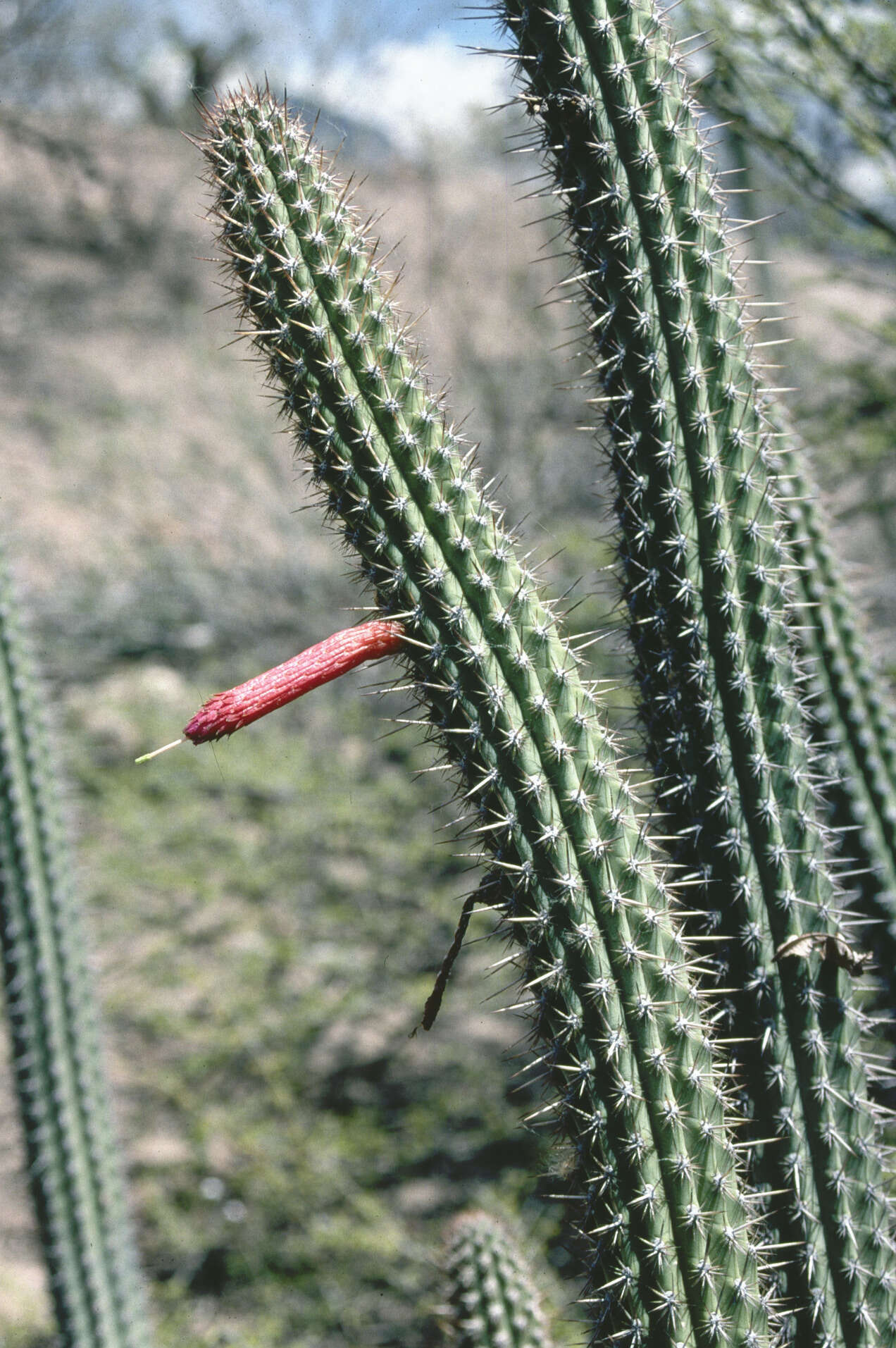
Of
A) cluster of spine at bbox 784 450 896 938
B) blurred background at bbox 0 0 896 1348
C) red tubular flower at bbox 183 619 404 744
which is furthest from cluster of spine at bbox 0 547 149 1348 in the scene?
cluster of spine at bbox 784 450 896 938

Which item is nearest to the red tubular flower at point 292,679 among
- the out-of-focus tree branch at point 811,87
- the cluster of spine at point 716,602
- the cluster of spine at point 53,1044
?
the cluster of spine at point 716,602

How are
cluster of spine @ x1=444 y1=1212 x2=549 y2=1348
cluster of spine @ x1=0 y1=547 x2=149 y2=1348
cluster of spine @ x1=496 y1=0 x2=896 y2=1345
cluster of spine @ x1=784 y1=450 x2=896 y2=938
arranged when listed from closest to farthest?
1. cluster of spine @ x1=496 y1=0 x2=896 y2=1345
2. cluster of spine @ x1=444 y1=1212 x2=549 y2=1348
3. cluster of spine @ x1=784 y1=450 x2=896 y2=938
4. cluster of spine @ x1=0 y1=547 x2=149 y2=1348

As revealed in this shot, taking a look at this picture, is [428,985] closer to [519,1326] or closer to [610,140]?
[519,1326]

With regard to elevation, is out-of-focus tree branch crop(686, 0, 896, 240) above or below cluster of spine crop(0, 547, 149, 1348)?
above

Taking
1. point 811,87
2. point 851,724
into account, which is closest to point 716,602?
point 851,724

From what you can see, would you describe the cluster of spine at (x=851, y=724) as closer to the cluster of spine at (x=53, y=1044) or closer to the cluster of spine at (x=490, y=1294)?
the cluster of spine at (x=490, y=1294)

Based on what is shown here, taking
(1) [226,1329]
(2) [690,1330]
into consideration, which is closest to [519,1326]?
(2) [690,1330]

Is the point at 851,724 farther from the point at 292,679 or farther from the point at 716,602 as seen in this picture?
the point at 292,679

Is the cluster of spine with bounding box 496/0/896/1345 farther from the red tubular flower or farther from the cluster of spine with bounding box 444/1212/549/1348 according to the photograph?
the cluster of spine with bounding box 444/1212/549/1348
